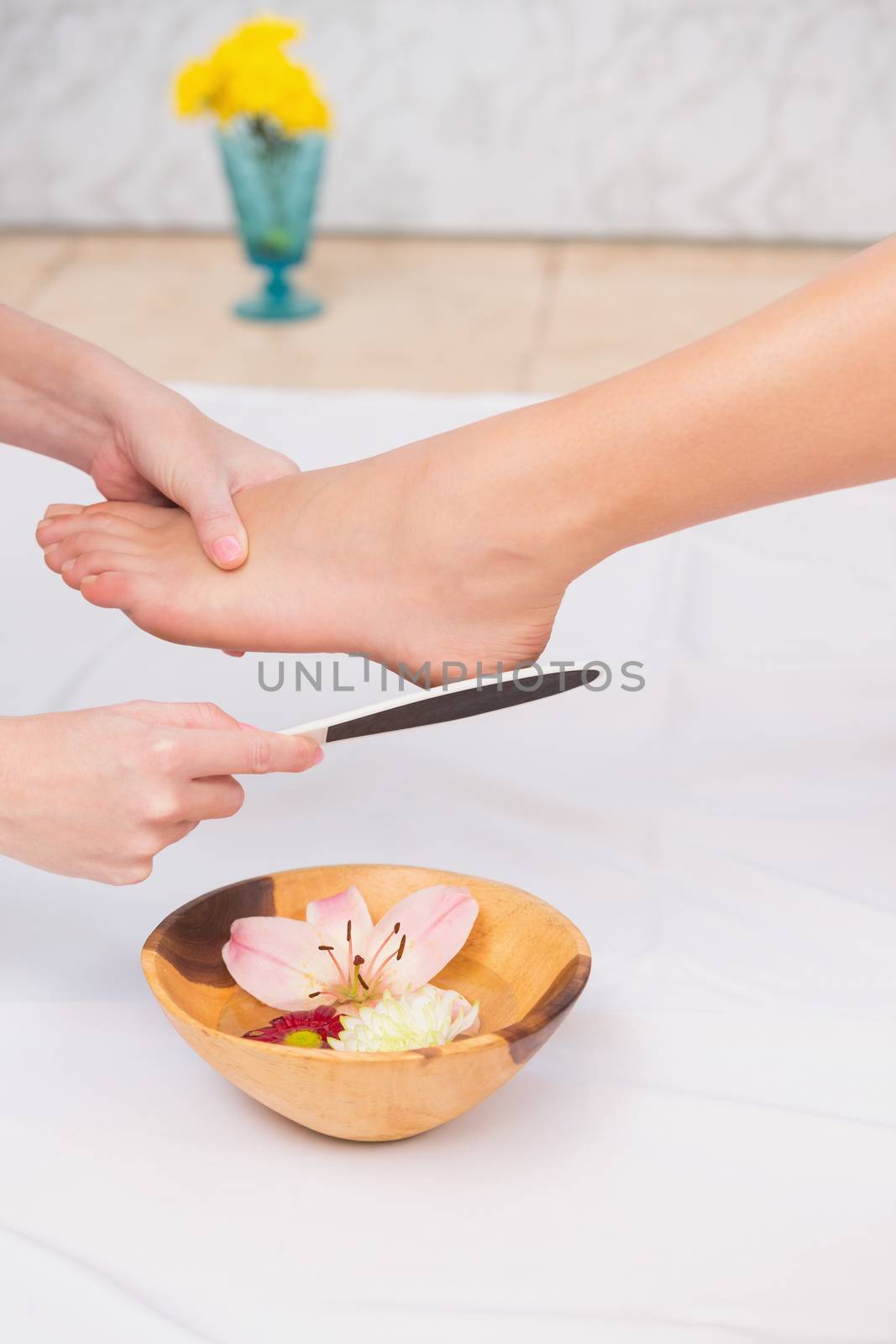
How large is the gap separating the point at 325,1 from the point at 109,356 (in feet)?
6.77

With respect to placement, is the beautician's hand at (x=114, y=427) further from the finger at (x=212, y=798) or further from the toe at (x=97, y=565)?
the finger at (x=212, y=798)

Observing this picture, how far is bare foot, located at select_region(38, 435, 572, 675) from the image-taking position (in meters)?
0.83

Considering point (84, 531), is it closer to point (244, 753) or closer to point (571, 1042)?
point (244, 753)

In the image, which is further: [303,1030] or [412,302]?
[412,302]

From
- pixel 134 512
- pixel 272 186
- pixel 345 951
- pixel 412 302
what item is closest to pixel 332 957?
pixel 345 951

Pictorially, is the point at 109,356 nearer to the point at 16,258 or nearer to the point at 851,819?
the point at 851,819

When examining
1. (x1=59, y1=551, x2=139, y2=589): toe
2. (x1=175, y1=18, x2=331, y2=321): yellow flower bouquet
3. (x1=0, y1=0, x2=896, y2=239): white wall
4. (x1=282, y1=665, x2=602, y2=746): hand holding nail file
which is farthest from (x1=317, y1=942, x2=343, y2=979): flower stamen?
(x1=0, y1=0, x2=896, y2=239): white wall

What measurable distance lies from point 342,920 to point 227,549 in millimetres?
337

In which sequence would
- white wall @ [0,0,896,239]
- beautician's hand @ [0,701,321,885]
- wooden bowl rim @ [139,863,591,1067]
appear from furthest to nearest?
1. white wall @ [0,0,896,239]
2. beautician's hand @ [0,701,321,885]
3. wooden bowl rim @ [139,863,591,1067]

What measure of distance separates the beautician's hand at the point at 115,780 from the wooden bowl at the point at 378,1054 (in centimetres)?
4

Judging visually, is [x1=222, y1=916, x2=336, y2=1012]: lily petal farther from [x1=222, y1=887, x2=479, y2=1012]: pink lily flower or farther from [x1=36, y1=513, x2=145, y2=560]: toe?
[x1=36, y1=513, x2=145, y2=560]: toe

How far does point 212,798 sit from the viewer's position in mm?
662

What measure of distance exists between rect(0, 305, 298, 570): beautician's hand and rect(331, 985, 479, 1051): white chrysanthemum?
17.8 inches

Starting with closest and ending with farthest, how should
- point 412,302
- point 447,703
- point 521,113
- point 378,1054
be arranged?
point 378,1054, point 447,703, point 412,302, point 521,113
